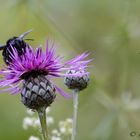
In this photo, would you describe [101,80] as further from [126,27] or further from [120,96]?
[126,27]

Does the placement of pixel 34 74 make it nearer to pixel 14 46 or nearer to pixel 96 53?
pixel 14 46

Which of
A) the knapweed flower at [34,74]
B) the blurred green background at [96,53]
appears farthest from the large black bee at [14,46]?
the blurred green background at [96,53]

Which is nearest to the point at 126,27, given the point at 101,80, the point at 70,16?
the point at 101,80

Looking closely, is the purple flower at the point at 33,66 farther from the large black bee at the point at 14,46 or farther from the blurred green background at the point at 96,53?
the blurred green background at the point at 96,53

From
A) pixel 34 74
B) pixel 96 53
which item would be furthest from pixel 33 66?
pixel 96 53

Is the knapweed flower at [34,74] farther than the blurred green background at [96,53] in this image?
No

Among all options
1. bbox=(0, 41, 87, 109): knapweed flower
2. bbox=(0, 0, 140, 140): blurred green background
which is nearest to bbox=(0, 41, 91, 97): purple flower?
bbox=(0, 41, 87, 109): knapweed flower
